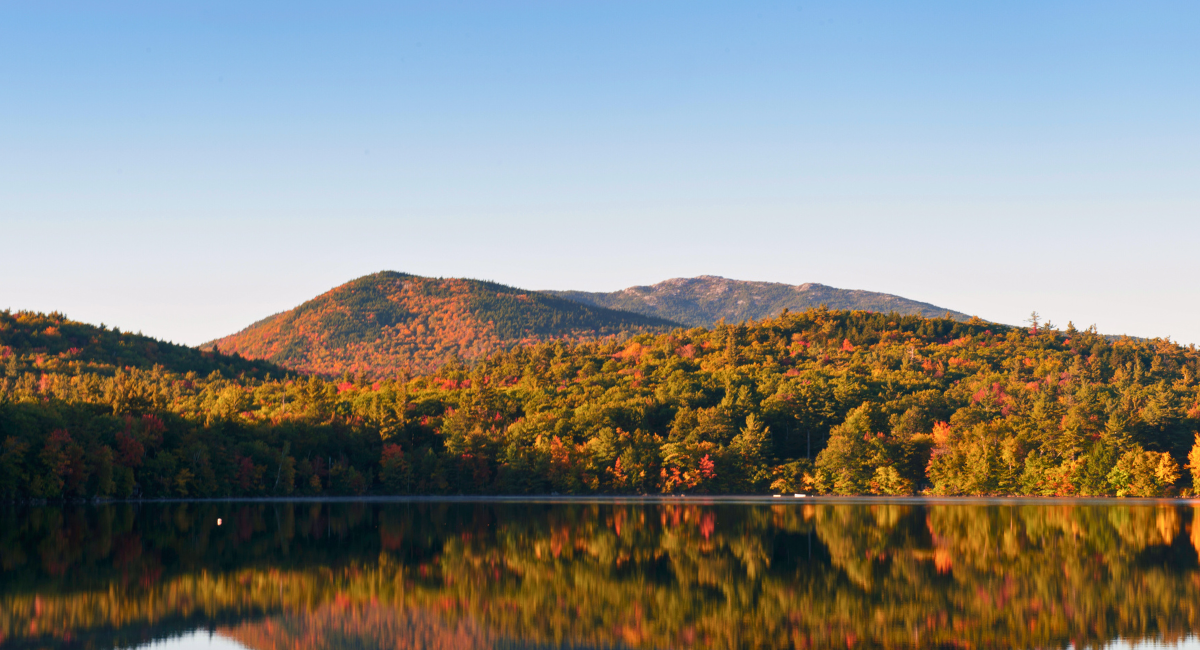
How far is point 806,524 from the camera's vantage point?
83.6m

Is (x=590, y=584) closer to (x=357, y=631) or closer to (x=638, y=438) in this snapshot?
(x=357, y=631)

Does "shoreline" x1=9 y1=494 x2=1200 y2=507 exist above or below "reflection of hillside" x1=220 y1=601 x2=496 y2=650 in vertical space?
below

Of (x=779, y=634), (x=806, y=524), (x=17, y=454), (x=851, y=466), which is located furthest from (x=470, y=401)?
(x=779, y=634)

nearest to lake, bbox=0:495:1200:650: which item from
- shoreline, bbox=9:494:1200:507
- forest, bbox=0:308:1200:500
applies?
shoreline, bbox=9:494:1200:507

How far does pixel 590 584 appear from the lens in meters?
46.7

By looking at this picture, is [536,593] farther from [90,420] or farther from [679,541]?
[90,420]

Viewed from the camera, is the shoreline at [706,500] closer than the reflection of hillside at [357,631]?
No

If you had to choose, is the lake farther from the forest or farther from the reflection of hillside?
the forest

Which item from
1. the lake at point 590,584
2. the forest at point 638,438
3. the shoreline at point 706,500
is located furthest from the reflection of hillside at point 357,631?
the shoreline at point 706,500

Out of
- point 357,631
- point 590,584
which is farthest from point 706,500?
point 357,631

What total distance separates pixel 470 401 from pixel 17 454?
80.4 metres

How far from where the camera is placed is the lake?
3494 cm

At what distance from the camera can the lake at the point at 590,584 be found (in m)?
34.9

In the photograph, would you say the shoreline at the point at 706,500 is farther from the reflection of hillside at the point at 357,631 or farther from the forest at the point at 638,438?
the reflection of hillside at the point at 357,631
